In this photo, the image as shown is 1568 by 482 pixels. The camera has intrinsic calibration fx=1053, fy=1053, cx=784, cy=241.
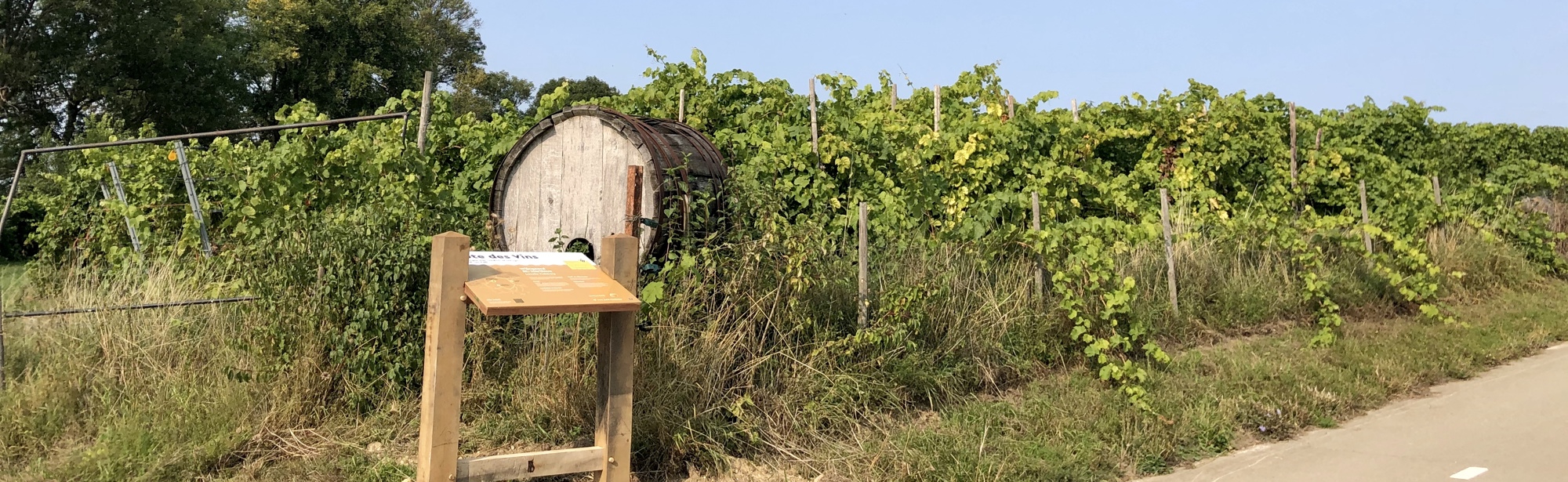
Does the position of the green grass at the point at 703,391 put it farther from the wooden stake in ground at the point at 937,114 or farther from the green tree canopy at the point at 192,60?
the green tree canopy at the point at 192,60

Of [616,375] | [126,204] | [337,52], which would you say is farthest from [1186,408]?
[337,52]

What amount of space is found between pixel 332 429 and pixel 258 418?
350 millimetres

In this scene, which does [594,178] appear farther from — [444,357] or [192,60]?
[192,60]

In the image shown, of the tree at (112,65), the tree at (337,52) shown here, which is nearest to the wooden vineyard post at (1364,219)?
the tree at (112,65)

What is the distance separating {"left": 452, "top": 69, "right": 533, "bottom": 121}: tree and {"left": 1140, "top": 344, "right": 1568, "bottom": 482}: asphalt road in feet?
124

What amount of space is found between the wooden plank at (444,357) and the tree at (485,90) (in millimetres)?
38396

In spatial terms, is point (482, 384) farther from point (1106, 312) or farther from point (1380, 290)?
point (1380, 290)

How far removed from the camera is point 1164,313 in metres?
7.42

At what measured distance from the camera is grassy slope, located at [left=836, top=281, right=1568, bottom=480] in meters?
4.76

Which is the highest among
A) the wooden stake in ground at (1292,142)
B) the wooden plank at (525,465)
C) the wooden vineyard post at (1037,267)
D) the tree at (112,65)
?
the tree at (112,65)

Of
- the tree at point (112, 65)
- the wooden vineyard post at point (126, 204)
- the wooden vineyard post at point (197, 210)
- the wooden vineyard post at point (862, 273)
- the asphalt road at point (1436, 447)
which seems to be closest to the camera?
the asphalt road at point (1436, 447)

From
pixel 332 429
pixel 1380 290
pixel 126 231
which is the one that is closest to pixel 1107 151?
pixel 1380 290

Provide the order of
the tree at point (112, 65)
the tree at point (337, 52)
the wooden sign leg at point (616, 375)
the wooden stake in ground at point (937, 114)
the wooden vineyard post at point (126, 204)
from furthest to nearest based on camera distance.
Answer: the tree at point (337, 52) < the tree at point (112, 65) < the wooden stake in ground at point (937, 114) < the wooden vineyard post at point (126, 204) < the wooden sign leg at point (616, 375)

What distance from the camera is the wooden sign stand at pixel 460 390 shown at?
150 inches
